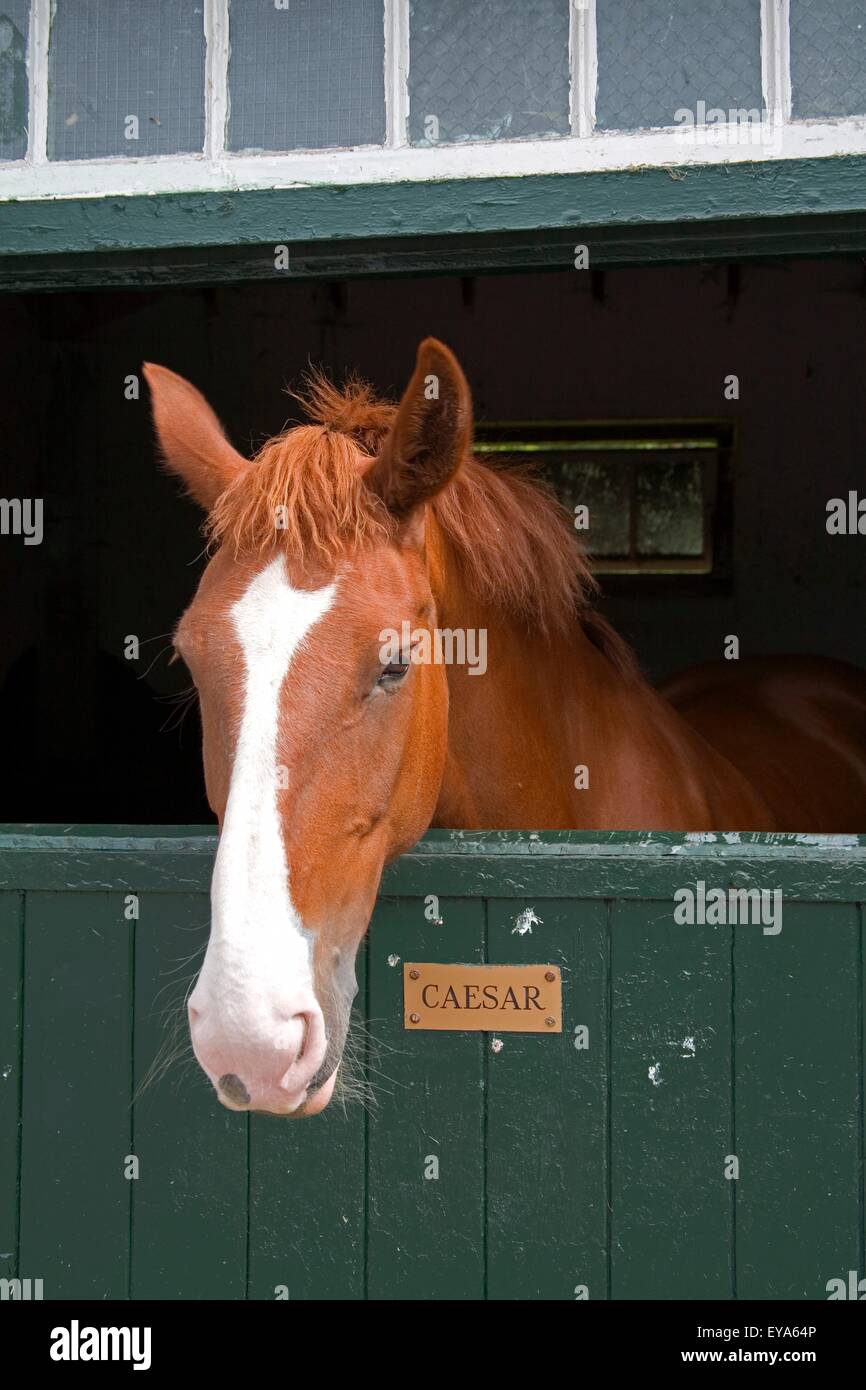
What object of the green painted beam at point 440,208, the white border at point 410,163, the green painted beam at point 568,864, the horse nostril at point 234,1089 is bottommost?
the horse nostril at point 234,1089

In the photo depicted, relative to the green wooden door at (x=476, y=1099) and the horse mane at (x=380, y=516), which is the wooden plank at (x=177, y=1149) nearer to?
the green wooden door at (x=476, y=1099)

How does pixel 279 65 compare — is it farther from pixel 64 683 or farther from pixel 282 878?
pixel 64 683

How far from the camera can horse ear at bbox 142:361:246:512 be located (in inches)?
78.5

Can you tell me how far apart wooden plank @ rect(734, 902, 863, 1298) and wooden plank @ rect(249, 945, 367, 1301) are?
0.68 meters

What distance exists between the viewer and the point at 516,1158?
215 centimetres

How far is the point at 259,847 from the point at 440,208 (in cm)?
127

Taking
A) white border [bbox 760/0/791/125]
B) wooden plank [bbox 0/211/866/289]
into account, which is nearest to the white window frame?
white border [bbox 760/0/791/125]

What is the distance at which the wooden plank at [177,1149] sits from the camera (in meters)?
2.21

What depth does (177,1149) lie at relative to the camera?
223 centimetres

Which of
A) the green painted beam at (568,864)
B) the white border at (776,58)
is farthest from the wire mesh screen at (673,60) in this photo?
the green painted beam at (568,864)

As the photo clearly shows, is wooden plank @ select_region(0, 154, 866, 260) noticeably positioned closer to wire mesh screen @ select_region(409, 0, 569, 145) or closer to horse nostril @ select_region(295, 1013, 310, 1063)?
wire mesh screen @ select_region(409, 0, 569, 145)

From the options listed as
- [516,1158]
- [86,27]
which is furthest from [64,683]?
[516,1158]

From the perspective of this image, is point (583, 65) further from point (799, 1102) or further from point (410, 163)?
point (799, 1102)

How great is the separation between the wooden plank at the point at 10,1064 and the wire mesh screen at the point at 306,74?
1542 mm
